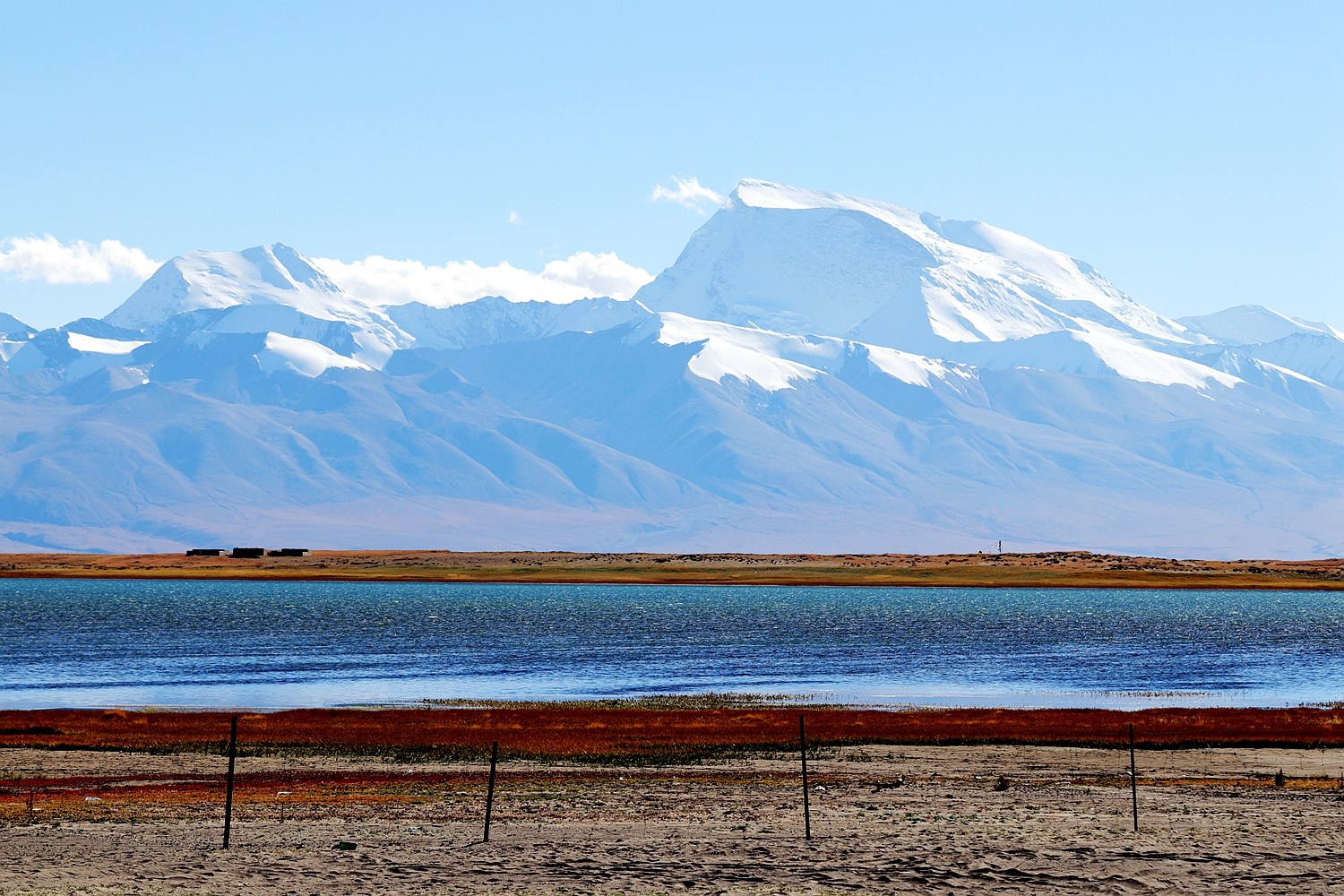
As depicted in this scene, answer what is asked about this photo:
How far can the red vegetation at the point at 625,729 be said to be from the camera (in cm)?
4544

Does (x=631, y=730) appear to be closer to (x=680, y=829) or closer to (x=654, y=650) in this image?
(x=680, y=829)

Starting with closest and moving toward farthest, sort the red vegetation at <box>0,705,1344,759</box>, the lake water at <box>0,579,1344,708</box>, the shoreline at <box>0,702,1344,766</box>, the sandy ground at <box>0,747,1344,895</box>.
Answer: the sandy ground at <box>0,747,1344,895</box> < the shoreline at <box>0,702,1344,766</box> < the red vegetation at <box>0,705,1344,759</box> < the lake water at <box>0,579,1344,708</box>

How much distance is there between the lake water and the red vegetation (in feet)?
22.0

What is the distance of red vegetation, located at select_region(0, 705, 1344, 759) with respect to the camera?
4544 cm

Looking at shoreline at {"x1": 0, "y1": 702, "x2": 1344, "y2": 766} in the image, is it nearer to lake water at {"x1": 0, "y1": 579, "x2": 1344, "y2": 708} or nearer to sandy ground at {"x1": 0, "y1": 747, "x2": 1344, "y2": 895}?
sandy ground at {"x1": 0, "y1": 747, "x2": 1344, "y2": 895}

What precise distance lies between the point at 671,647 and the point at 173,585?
121 metres

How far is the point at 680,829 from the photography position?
3050 centimetres

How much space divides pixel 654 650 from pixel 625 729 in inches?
1586

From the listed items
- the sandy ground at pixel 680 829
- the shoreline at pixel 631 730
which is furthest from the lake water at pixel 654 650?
Answer: the sandy ground at pixel 680 829

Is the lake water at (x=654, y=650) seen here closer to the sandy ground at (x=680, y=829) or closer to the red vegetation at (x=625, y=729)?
the red vegetation at (x=625, y=729)

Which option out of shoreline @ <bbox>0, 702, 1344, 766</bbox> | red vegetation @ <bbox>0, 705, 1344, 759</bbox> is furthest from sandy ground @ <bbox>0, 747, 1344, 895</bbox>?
red vegetation @ <bbox>0, 705, 1344, 759</bbox>

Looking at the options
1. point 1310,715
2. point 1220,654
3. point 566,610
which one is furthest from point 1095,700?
point 566,610

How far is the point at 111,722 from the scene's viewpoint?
51156 millimetres

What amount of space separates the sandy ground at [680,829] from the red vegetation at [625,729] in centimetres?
361
